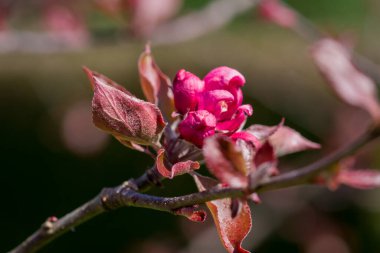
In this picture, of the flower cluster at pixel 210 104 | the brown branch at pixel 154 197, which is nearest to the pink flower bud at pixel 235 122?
the flower cluster at pixel 210 104

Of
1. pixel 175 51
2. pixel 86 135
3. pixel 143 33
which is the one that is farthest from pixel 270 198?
pixel 175 51

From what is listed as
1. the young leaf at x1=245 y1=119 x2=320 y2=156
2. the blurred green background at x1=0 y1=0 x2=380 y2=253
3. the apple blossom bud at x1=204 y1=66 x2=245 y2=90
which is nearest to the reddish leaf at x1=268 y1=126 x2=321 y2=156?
the young leaf at x1=245 y1=119 x2=320 y2=156

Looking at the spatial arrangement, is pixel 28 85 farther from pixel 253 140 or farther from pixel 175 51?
pixel 253 140

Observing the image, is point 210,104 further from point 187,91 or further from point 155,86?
→ point 155,86

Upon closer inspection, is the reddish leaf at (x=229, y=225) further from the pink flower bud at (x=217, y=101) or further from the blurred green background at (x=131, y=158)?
the blurred green background at (x=131, y=158)

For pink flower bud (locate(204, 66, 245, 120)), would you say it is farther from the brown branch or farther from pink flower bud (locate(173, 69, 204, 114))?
the brown branch

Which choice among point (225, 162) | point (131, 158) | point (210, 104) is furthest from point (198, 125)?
point (131, 158)
